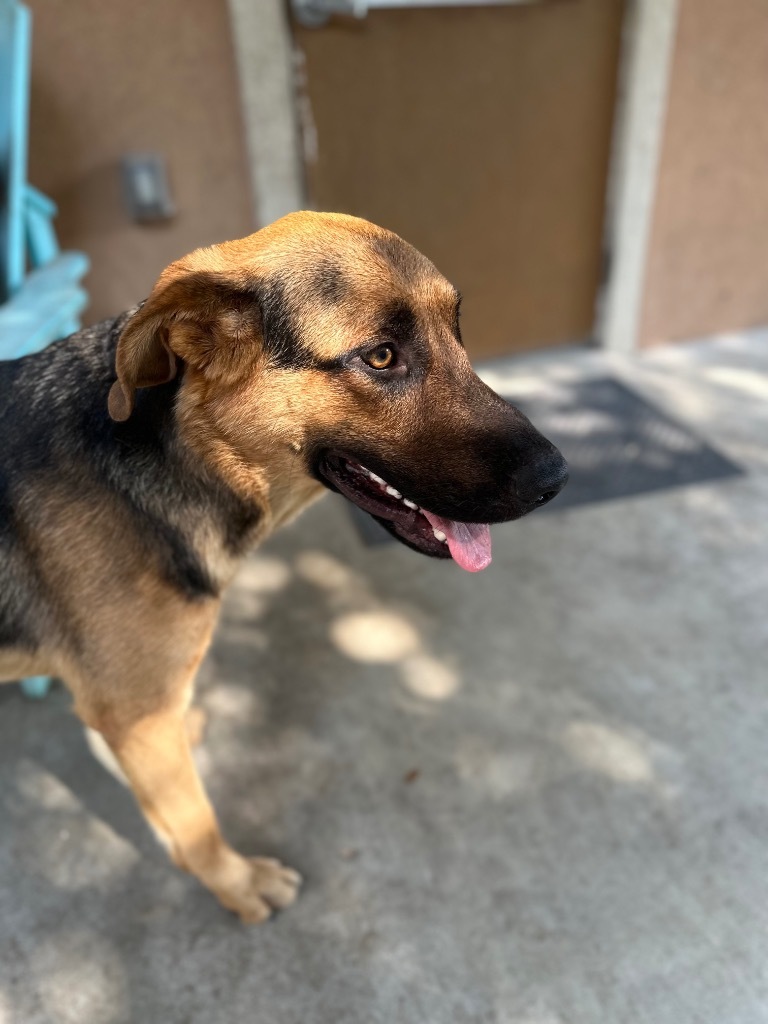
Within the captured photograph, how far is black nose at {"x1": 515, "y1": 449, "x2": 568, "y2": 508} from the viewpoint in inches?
53.8

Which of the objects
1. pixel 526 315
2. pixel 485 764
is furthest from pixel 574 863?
pixel 526 315

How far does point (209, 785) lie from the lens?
2191 mm

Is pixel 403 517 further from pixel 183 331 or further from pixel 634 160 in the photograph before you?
pixel 634 160

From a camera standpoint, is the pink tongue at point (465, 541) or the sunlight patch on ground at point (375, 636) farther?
the sunlight patch on ground at point (375, 636)

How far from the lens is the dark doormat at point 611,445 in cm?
344

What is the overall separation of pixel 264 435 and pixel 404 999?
1367mm

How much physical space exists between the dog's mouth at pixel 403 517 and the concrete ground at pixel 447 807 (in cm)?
96

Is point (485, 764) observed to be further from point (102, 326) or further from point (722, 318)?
point (722, 318)

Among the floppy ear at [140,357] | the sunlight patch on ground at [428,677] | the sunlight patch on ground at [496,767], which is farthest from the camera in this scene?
the sunlight patch on ground at [428,677]

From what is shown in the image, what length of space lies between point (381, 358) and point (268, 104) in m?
2.84

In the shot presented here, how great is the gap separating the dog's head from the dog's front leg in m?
0.69


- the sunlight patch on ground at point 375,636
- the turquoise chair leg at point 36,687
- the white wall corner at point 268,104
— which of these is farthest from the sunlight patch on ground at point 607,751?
the white wall corner at point 268,104

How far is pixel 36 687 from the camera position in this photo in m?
2.44

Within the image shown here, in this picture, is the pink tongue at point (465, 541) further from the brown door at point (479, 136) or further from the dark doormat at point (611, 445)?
the brown door at point (479, 136)
